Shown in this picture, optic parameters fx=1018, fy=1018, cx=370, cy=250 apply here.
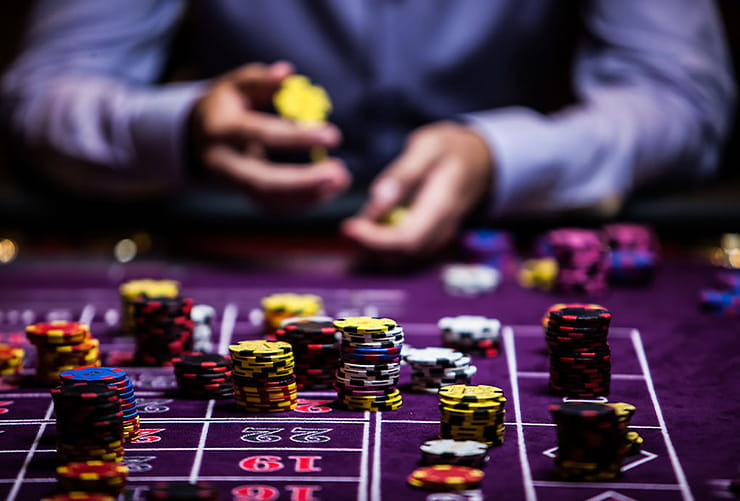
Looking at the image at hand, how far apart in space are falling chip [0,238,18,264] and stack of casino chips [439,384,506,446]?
90.7 inches

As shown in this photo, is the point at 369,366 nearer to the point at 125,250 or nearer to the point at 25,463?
the point at 25,463

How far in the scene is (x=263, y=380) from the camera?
1771mm

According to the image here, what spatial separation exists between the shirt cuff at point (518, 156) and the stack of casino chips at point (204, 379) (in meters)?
2.06

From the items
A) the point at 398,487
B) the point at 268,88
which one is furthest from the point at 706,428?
the point at 268,88

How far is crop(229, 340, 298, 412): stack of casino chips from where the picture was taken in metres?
1.78

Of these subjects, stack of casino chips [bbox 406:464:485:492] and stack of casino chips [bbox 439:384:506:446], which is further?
stack of casino chips [bbox 439:384:506:446]

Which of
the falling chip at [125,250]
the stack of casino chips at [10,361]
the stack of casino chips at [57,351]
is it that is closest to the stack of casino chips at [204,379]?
the stack of casino chips at [57,351]

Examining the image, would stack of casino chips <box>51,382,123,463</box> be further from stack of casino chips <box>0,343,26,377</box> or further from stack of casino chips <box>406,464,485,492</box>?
stack of casino chips <box>0,343,26,377</box>

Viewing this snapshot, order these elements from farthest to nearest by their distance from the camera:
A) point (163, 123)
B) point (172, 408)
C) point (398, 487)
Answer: point (163, 123) → point (172, 408) → point (398, 487)

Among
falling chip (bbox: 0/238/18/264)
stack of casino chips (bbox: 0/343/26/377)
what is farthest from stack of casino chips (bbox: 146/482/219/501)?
falling chip (bbox: 0/238/18/264)

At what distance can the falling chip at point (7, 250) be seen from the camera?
3532mm

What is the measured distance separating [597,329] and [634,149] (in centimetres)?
245

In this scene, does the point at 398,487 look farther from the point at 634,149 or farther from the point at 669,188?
the point at 669,188

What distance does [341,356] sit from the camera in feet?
6.14
